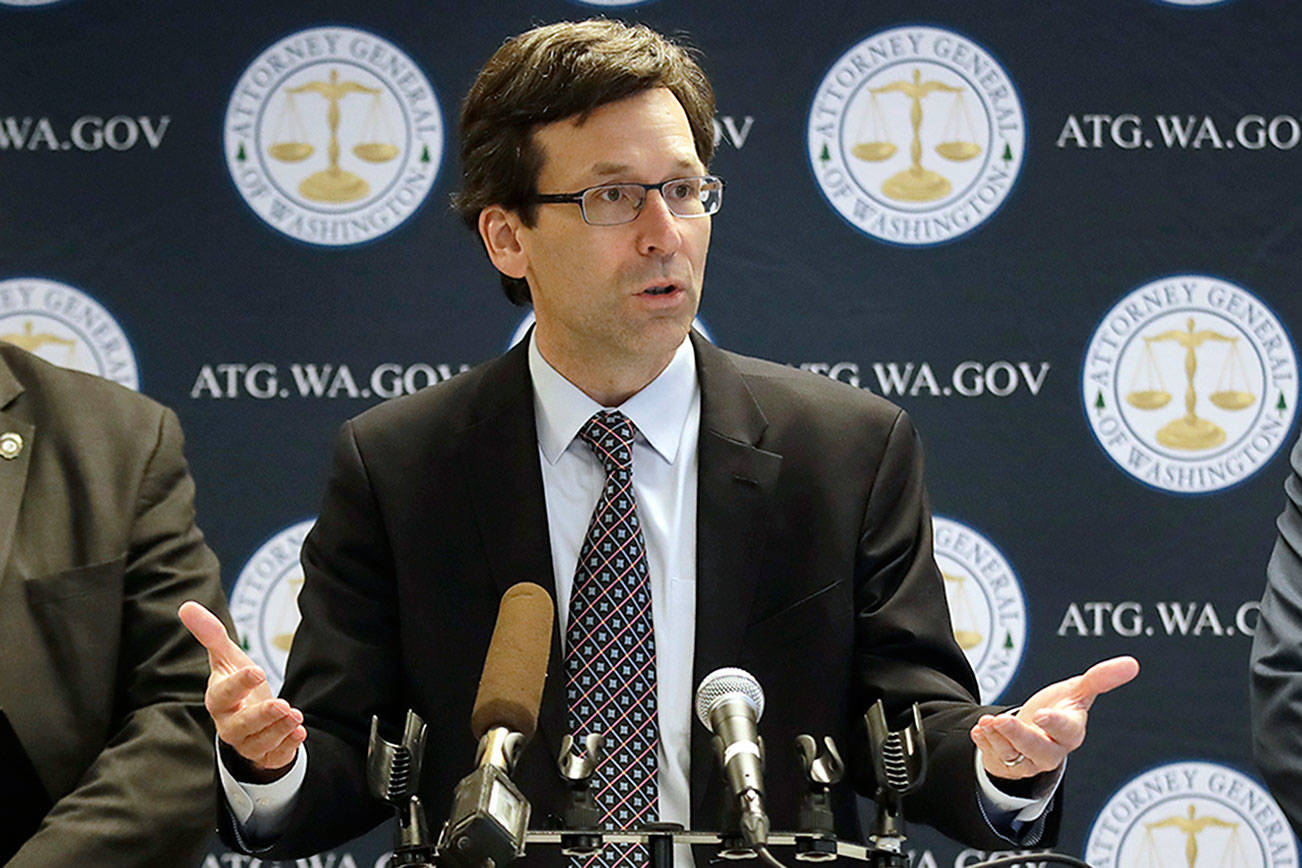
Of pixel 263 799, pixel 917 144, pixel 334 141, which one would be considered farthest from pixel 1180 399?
pixel 263 799

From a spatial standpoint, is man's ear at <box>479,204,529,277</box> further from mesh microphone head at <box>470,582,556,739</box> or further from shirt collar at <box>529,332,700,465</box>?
mesh microphone head at <box>470,582,556,739</box>

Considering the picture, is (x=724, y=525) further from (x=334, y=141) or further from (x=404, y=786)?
(x=334, y=141)

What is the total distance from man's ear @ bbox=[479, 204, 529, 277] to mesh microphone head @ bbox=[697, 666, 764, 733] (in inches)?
41.0

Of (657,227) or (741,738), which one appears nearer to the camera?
(741,738)

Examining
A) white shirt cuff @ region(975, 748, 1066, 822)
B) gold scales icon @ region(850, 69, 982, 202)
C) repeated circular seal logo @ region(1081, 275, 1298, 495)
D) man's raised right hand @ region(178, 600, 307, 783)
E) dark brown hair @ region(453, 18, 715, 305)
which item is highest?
gold scales icon @ region(850, 69, 982, 202)

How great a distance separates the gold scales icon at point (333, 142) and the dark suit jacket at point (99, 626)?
801mm

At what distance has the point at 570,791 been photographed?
5.36 feet

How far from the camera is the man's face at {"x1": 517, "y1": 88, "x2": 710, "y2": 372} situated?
7.61 feet

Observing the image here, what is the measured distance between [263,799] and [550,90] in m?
1.08

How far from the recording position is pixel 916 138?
3326 mm

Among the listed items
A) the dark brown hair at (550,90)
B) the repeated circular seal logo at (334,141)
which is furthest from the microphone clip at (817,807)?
the repeated circular seal logo at (334,141)

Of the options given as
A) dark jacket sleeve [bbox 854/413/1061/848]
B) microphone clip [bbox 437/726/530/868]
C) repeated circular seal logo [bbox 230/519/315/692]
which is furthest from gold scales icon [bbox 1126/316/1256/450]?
microphone clip [bbox 437/726/530/868]

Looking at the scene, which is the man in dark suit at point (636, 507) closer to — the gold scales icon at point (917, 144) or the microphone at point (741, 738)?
the microphone at point (741, 738)

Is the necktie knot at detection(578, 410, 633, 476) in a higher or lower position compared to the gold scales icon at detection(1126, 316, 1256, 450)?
lower
